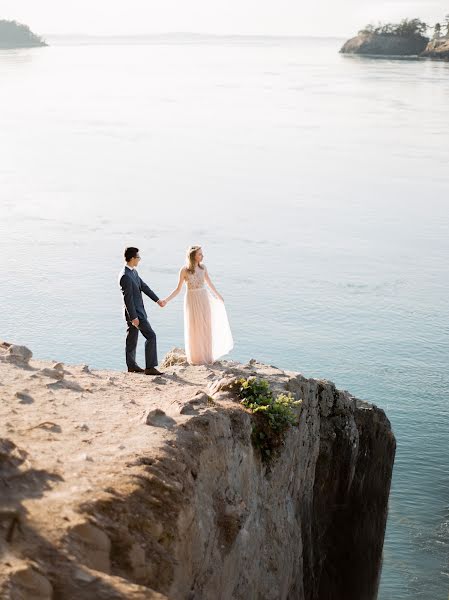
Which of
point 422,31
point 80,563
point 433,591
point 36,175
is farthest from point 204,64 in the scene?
point 80,563

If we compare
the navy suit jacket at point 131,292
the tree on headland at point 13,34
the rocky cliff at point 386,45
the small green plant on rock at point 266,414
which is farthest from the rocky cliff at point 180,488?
the tree on headland at point 13,34

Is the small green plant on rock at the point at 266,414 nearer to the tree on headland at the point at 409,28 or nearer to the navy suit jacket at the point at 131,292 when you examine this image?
the navy suit jacket at the point at 131,292

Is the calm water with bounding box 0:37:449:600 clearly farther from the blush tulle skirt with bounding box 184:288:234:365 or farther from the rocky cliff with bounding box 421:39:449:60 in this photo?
the rocky cliff with bounding box 421:39:449:60

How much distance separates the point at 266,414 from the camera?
52.2 ft

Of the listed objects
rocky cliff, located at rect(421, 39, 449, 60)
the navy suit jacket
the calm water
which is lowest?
the calm water

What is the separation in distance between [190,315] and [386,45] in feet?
572

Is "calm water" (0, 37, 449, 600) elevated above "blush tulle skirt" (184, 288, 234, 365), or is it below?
below

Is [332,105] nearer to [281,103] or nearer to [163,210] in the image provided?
[281,103]

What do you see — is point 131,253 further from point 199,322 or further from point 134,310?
point 199,322

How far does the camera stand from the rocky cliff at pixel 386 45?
18088cm

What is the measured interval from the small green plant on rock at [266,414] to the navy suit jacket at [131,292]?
2.81 m

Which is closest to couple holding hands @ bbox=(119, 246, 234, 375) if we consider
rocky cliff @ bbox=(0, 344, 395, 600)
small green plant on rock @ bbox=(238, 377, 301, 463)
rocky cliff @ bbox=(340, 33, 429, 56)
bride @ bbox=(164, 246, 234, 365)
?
bride @ bbox=(164, 246, 234, 365)

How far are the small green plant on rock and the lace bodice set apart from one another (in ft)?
9.91

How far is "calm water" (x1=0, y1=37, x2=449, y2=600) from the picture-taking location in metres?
34.6
